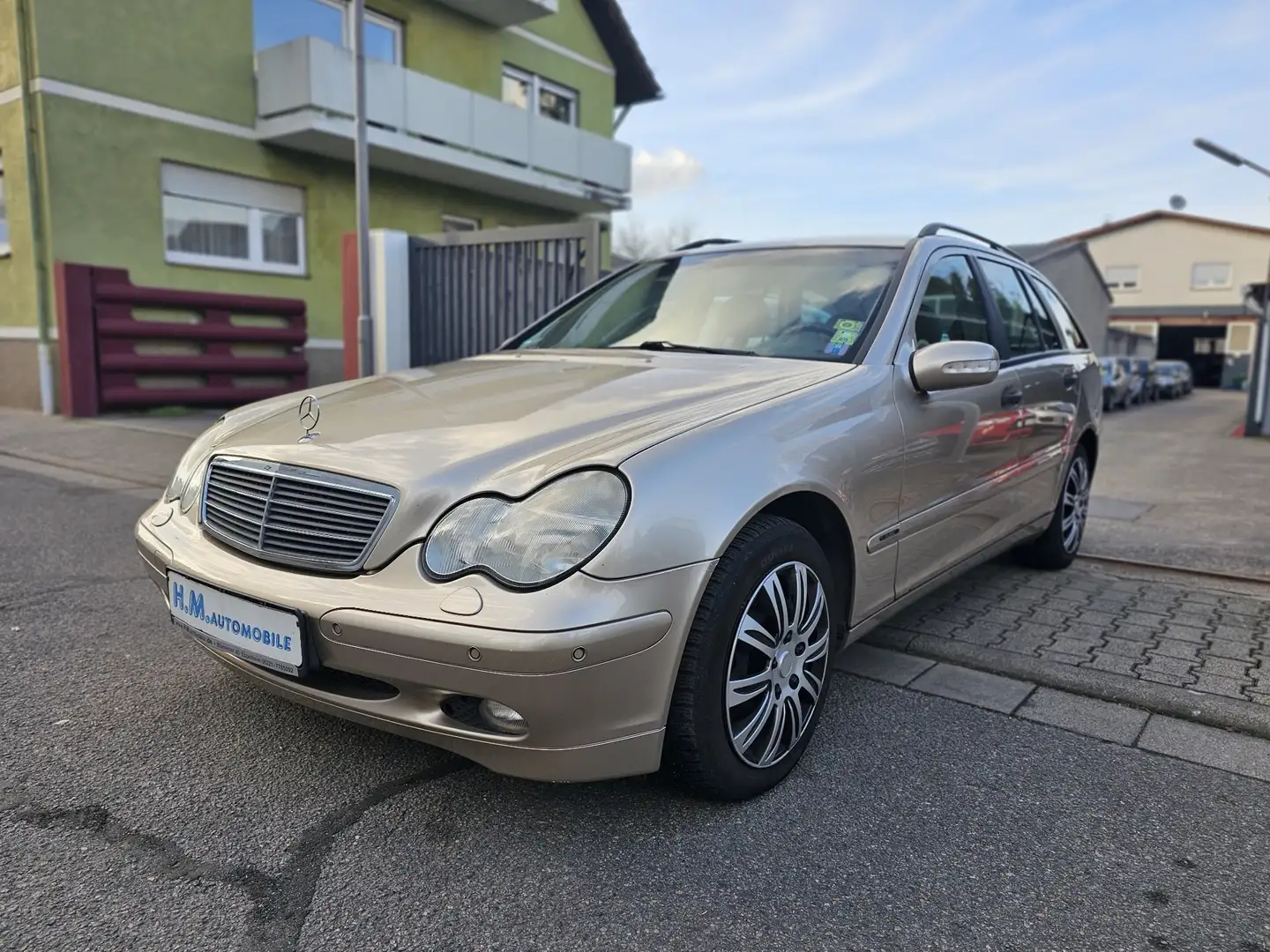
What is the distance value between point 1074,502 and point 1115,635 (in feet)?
Answer: 4.20

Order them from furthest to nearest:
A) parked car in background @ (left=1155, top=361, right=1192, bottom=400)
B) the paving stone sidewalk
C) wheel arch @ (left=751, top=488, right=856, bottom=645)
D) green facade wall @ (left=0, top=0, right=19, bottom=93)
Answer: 1. parked car in background @ (left=1155, top=361, right=1192, bottom=400)
2. green facade wall @ (left=0, top=0, right=19, bottom=93)
3. the paving stone sidewalk
4. wheel arch @ (left=751, top=488, right=856, bottom=645)

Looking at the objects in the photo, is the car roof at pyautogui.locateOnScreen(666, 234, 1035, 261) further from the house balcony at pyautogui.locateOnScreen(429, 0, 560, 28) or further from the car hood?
the house balcony at pyautogui.locateOnScreen(429, 0, 560, 28)

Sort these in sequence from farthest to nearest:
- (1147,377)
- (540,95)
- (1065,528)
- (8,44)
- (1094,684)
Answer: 1. (1147,377)
2. (540,95)
3. (8,44)
4. (1065,528)
5. (1094,684)

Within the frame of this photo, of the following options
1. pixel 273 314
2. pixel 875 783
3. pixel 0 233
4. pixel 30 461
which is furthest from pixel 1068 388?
pixel 0 233

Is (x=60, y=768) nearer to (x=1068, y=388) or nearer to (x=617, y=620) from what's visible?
(x=617, y=620)

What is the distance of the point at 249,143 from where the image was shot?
13.0 m

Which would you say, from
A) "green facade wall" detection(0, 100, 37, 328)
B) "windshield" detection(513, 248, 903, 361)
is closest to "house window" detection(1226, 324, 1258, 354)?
"green facade wall" detection(0, 100, 37, 328)

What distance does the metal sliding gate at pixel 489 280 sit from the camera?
23.4ft

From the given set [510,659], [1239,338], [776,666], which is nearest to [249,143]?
[776,666]

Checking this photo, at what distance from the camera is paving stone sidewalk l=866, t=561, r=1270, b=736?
3.18 metres

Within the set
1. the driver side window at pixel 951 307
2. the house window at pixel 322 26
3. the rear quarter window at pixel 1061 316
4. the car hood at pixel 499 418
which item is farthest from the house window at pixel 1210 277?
the car hood at pixel 499 418

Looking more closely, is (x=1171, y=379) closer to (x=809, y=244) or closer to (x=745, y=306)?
(x=809, y=244)

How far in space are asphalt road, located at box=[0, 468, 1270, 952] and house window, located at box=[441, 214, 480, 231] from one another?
14.2 meters

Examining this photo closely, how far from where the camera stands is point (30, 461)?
764cm
